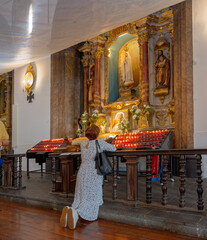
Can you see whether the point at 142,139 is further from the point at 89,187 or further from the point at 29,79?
the point at 29,79

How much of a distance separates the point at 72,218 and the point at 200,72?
5.06 m

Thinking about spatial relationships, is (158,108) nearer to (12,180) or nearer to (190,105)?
(190,105)

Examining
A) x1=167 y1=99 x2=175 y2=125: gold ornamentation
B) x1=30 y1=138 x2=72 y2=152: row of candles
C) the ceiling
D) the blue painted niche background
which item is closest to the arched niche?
the blue painted niche background

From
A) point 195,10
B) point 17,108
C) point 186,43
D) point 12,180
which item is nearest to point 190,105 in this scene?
point 186,43

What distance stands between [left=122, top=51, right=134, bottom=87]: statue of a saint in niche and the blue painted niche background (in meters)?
0.66

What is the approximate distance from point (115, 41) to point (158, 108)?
3886 millimetres

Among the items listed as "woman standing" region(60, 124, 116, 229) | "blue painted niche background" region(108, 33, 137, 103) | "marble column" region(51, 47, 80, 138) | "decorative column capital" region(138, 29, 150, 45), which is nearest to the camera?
"woman standing" region(60, 124, 116, 229)

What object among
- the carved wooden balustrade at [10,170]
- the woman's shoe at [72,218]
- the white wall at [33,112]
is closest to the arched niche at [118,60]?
the white wall at [33,112]

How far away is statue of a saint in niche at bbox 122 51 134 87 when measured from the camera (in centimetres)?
1126

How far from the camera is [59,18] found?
6.01 meters

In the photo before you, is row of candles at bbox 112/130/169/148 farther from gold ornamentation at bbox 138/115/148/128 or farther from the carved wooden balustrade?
the carved wooden balustrade

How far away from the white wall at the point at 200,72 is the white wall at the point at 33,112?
703 centimetres

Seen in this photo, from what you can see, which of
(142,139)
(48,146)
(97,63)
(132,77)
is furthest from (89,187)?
(97,63)

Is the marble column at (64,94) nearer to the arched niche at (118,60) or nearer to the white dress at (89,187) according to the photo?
the arched niche at (118,60)
